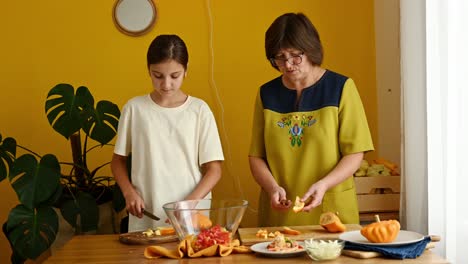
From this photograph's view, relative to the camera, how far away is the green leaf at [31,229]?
2.58 meters

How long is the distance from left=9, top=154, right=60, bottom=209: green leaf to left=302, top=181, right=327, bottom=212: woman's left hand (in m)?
1.13

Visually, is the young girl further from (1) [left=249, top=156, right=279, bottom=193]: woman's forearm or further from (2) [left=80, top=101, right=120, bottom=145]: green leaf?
(2) [left=80, top=101, right=120, bottom=145]: green leaf

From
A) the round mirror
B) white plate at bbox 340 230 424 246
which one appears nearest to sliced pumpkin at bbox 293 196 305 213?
white plate at bbox 340 230 424 246

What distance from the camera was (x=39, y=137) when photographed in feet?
10.3

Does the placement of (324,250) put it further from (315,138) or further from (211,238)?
(315,138)

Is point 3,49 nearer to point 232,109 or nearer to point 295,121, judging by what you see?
point 232,109

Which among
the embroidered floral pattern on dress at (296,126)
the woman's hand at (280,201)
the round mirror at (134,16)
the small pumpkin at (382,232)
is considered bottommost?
the small pumpkin at (382,232)

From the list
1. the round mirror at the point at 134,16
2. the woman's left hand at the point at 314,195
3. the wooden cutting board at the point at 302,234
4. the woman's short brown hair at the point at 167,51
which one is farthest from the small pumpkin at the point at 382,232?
the round mirror at the point at 134,16

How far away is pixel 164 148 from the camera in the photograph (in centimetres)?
218

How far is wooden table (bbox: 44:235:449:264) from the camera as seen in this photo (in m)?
1.52

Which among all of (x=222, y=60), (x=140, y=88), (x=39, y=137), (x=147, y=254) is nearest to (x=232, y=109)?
(x=222, y=60)

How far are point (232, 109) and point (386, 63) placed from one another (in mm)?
705

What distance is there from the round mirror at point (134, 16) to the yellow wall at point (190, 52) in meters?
0.03

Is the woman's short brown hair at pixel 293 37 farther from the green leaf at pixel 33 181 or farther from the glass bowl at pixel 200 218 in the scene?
the green leaf at pixel 33 181
